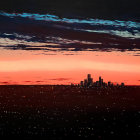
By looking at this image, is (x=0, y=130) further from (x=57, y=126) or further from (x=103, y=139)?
(x=103, y=139)

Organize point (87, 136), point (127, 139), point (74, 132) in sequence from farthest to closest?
point (74, 132)
point (87, 136)
point (127, 139)

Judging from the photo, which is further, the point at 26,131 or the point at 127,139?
the point at 26,131

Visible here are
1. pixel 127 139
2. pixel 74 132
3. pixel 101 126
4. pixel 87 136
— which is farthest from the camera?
pixel 101 126

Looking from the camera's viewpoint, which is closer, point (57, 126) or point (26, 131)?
point (26, 131)

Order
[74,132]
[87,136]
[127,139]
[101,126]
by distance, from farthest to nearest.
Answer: [101,126]
[74,132]
[87,136]
[127,139]

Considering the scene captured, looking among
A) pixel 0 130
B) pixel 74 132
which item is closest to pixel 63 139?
pixel 74 132

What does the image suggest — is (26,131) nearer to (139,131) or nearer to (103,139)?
(103,139)

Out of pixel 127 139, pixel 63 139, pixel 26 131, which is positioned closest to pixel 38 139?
pixel 63 139
